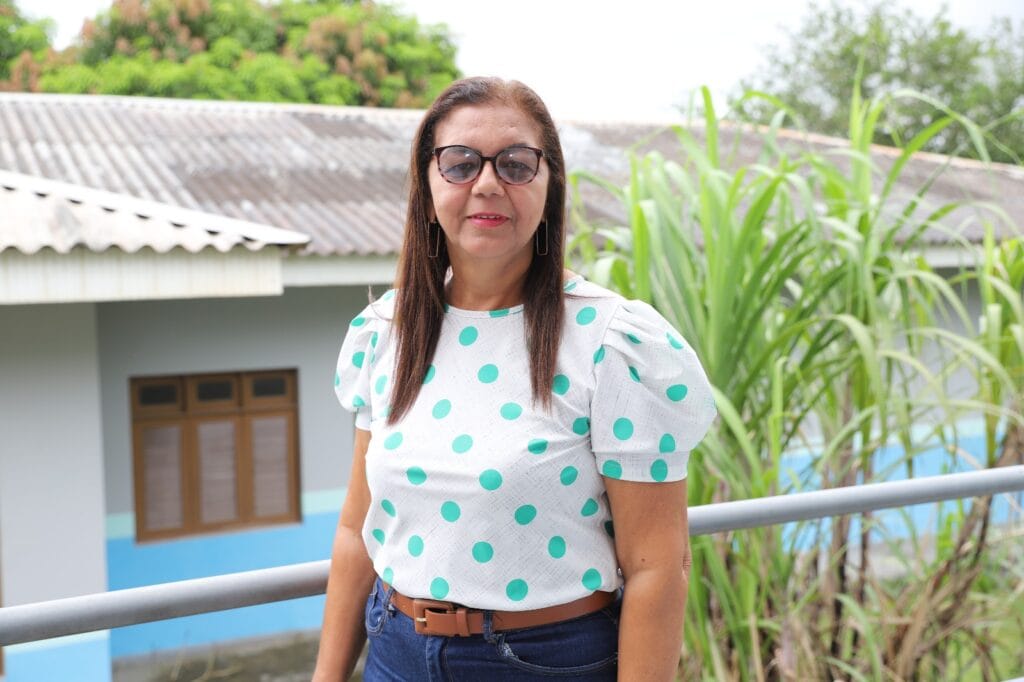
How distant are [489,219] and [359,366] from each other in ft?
0.82

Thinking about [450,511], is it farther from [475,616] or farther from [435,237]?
[435,237]

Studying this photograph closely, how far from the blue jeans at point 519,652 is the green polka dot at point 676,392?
23cm

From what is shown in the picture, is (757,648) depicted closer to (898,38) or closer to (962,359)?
(962,359)

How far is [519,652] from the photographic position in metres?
1.10

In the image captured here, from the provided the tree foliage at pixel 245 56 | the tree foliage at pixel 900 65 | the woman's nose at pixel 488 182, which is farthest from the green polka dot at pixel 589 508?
the tree foliage at pixel 900 65

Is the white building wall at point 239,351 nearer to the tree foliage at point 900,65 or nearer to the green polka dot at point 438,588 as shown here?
the green polka dot at point 438,588

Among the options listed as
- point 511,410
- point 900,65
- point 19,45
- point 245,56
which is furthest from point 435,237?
point 900,65

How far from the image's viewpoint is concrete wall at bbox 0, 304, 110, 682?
5.84 metres

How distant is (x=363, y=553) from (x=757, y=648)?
3.83 ft

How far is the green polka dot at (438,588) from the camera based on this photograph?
3.65ft

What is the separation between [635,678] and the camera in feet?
3.60

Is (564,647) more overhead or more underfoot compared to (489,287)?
more underfoot

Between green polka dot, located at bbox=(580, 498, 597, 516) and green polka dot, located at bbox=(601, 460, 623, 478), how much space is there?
0.04 meters

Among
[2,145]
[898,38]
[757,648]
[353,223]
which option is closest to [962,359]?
[757,648]
